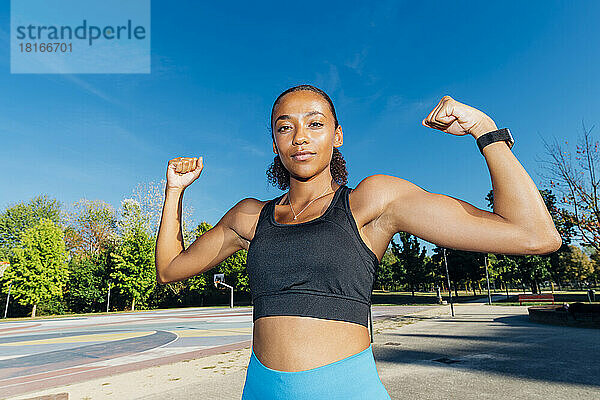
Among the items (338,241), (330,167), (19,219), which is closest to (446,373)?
(330,167)

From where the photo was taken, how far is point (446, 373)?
24.4 ft

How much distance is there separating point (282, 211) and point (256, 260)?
0.29 meters

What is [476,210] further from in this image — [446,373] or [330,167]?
[446,373]

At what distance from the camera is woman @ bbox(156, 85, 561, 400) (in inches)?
41.9

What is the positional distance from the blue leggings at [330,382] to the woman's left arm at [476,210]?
467 mm

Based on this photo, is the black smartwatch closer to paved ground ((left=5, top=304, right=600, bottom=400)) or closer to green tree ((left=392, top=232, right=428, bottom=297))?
paved ground ((left=5, top=304, right=600, bottom=400))

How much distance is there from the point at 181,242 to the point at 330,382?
3.39 feet

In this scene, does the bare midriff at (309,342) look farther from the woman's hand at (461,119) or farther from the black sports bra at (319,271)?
the woman's hand at (461,119)

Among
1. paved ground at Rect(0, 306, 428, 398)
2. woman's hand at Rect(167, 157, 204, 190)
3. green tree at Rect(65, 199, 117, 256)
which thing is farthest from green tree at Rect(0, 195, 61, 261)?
woman's hand at Rect(167, 157, 204, 190)

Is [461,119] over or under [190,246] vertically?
over

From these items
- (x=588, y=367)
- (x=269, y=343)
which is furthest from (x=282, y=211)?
(x=588, y=367)

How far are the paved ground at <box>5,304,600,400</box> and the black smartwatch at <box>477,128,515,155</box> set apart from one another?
5.99 meters

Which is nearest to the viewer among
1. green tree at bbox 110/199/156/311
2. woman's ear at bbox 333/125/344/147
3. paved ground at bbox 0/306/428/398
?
woman's ear at bbox 333/125/344/147

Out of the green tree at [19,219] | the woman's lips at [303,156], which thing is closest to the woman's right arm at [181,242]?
the woman's lips at [303,156]
